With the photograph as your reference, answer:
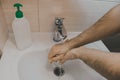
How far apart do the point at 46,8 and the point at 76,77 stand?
0.37 metres

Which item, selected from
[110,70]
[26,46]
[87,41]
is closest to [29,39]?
[26,46]

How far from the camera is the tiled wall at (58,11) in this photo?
2.64ft

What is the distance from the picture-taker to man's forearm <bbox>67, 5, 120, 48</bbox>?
0.72m

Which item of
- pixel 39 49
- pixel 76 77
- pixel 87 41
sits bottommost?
pixel 76 77

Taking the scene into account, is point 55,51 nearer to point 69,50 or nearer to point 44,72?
point 69,50

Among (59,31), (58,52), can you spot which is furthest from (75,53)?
(59,31)

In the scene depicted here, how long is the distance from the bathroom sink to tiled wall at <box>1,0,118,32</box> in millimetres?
155

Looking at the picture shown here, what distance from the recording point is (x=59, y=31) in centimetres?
82

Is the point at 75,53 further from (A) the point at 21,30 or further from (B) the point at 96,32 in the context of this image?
→ (A) the point at 21,30

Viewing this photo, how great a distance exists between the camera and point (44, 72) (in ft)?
2.75

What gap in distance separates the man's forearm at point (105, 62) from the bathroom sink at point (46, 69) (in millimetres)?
224

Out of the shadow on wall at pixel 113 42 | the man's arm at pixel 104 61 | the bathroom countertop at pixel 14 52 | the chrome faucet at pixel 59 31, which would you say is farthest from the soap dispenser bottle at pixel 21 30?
the shadow on wall at pixel 113 42

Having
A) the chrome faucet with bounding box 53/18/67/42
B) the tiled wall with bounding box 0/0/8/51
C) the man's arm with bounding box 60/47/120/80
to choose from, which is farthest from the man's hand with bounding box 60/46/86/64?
the tiled wall with bounding box 0/0/8/51

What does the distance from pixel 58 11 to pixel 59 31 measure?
0.34 feet
